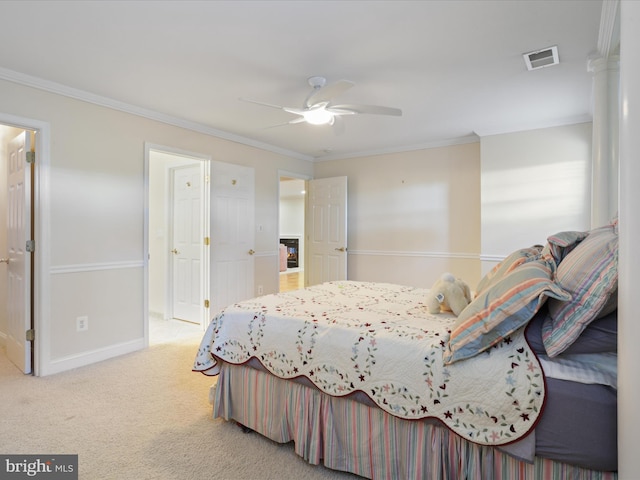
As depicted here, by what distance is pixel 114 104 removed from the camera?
3383mm

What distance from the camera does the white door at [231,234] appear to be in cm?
441

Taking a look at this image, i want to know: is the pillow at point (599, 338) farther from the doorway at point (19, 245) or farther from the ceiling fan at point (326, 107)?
the doorway at point (19, 245)

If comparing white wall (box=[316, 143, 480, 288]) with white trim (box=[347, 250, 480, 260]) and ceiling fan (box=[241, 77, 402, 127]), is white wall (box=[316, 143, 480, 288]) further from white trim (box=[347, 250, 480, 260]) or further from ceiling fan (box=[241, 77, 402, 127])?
ceiling fan (box=[241, 77, 402, 127])

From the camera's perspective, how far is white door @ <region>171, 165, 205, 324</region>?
4582 mm

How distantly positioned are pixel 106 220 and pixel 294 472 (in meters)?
2.83

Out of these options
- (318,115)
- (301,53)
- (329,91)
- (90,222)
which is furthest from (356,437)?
(90,222)

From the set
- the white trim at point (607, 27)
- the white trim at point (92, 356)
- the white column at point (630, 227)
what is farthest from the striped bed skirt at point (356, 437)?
the white trim at point (607, 27)

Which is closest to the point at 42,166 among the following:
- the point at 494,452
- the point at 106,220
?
the point at 106,220

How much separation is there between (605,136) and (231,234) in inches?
152

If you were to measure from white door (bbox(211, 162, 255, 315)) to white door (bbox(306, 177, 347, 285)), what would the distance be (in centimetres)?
124

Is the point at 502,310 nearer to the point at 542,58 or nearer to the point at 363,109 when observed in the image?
the point at 363,109

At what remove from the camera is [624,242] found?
0.95 metres

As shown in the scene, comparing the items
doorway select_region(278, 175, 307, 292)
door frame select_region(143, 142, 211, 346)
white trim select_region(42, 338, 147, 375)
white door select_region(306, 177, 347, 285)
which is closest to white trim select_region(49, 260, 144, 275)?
door frame select_region(143, 142, 211, 346)

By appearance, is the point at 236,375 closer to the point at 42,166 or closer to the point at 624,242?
the point at 624,242
